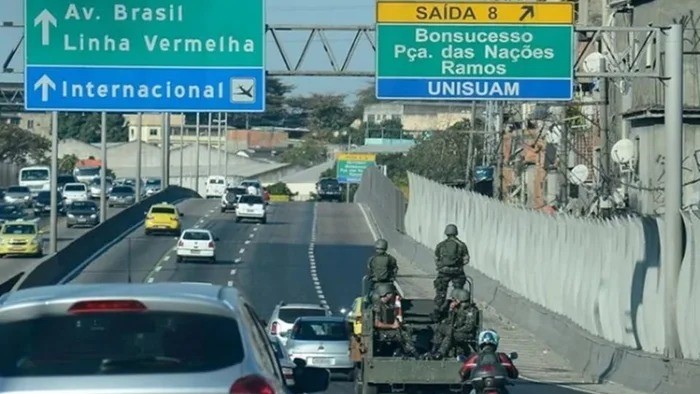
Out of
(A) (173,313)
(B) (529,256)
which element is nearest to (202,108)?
(B) (529,256)

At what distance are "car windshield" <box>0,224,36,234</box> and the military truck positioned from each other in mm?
43510

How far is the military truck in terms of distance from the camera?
19547 millimetres

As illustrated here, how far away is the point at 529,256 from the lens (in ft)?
123

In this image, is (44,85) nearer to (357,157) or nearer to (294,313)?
(294,313)

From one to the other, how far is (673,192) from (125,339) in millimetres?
17359

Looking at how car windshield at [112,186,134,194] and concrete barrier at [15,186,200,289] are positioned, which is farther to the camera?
car windshield at [112,186,134,194]

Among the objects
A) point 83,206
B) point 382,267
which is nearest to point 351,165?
point 83,206

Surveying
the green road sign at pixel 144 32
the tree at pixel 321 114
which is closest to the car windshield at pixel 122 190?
the green road sign at pixel 144 32

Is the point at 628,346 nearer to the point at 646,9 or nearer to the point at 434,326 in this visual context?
the point at 434,326

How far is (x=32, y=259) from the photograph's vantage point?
6353cm

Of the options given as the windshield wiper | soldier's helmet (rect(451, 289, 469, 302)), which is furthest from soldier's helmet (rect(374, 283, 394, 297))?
the windshield wiper

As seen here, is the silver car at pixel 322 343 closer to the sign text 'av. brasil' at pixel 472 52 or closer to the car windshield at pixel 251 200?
the sign text 'av. brasil' at pixel 472 52

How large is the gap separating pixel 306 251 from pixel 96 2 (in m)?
42.0

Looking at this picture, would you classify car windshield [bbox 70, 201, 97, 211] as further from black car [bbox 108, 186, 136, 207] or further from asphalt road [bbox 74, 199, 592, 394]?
black car [bbox 108, 186, 136, 207]
